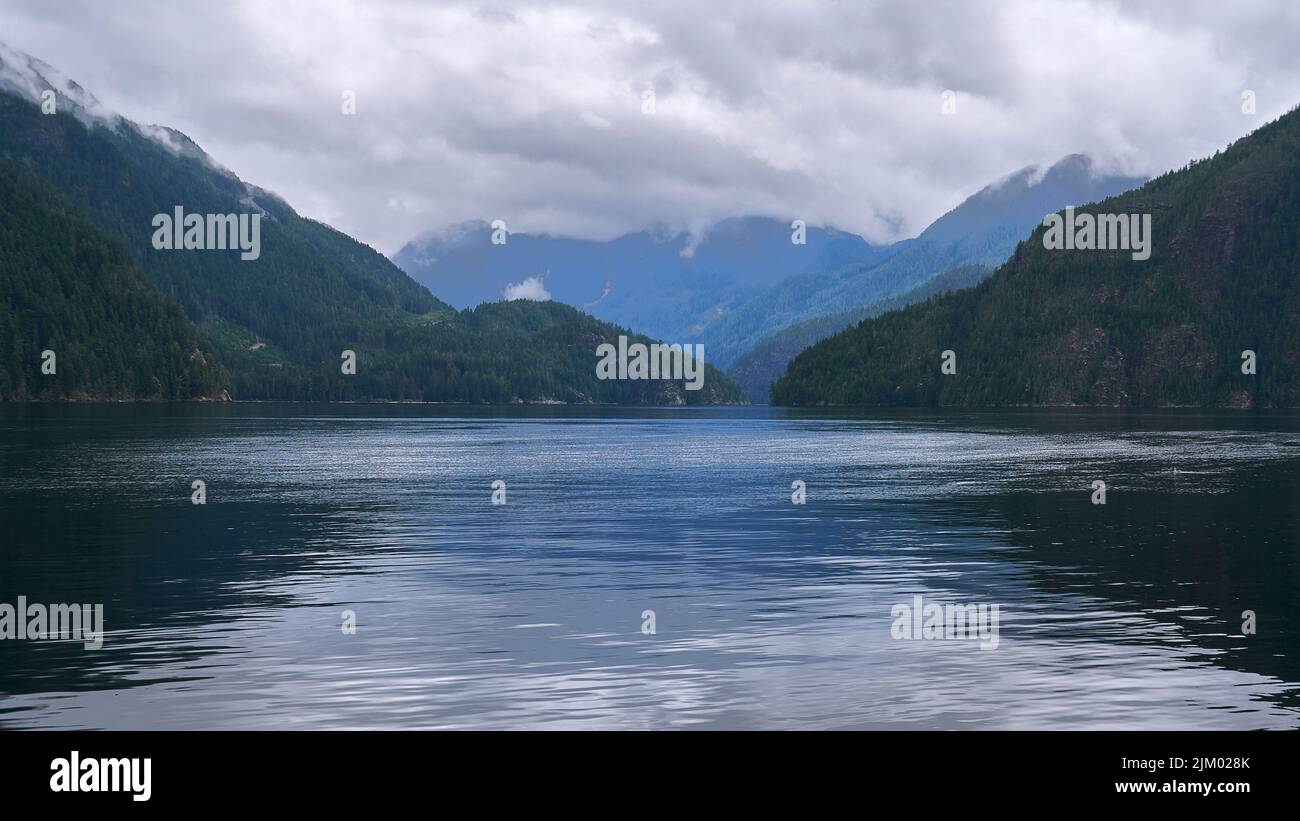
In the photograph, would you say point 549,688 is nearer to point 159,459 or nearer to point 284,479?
point 284,479

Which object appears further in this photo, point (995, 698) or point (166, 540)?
point (166, 540)

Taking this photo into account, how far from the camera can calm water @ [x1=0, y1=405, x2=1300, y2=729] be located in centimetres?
3219

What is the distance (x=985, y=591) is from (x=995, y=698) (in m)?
19.1

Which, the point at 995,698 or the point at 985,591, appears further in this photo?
the point at 985,591

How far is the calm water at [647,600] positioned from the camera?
32.2m

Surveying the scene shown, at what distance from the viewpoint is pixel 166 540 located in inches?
2630

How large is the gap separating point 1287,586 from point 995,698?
24.7 meters

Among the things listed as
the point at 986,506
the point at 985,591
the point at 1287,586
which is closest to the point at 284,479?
the point at 986,506

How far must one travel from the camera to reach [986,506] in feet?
292

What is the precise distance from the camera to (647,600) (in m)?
49.2

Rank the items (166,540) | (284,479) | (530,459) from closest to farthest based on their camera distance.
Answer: (166,540) → (284,479) → (530,459)
